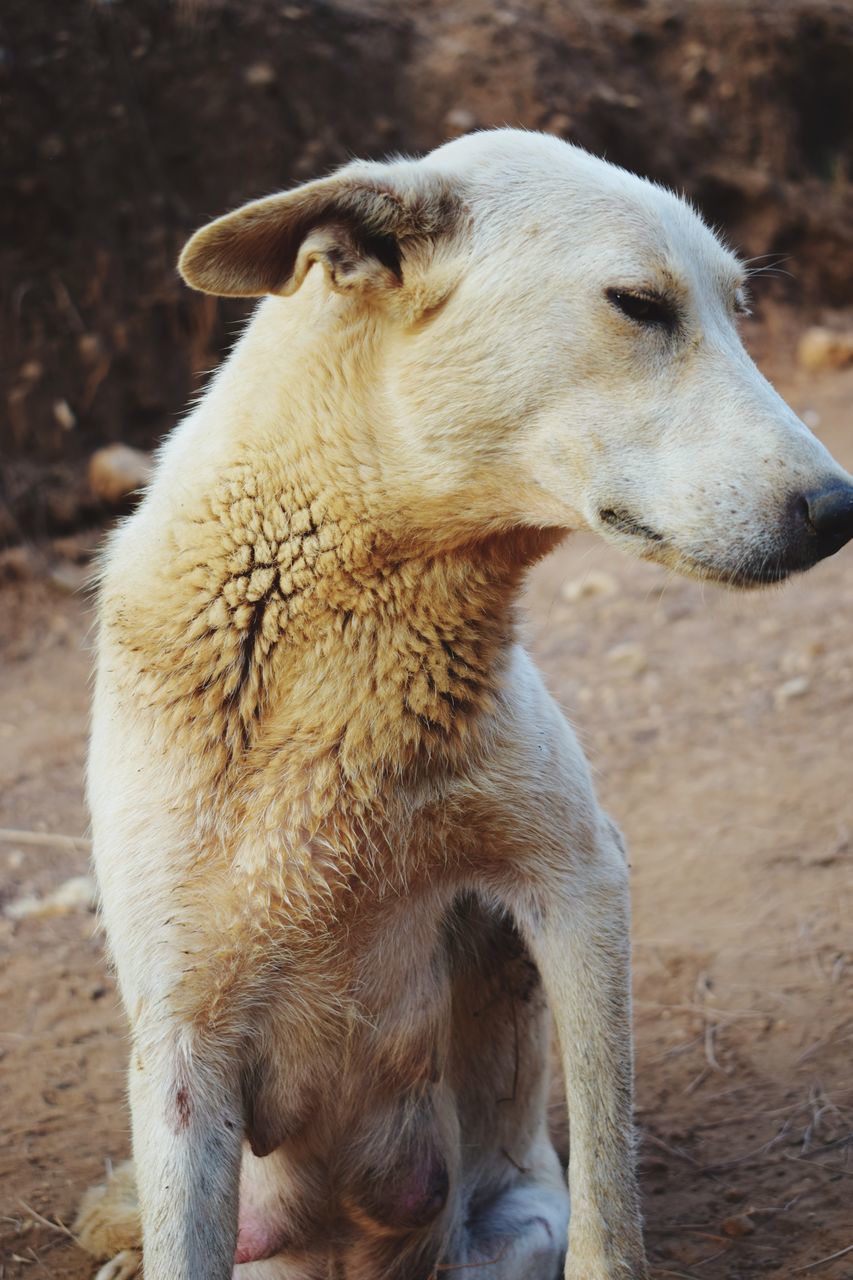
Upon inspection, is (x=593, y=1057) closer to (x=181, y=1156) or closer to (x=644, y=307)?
(x=181, y=1156)

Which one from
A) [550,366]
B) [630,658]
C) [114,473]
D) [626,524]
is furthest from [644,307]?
[114,473]

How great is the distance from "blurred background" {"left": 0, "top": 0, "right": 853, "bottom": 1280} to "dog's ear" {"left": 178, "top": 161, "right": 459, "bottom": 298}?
845 mm

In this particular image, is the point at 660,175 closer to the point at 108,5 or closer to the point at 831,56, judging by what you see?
the point at 831,56

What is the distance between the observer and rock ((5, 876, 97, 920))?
4.15 metres

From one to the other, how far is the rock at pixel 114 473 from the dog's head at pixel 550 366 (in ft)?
14.4

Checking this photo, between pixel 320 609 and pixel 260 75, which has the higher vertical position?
pixel 320 609

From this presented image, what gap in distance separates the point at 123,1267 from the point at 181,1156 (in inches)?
27.1

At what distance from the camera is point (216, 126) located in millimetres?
6855

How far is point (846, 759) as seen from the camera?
4590mm

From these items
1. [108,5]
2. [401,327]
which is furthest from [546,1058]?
[108,5]

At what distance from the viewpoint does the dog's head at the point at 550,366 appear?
2064mm

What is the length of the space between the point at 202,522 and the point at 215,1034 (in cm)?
82

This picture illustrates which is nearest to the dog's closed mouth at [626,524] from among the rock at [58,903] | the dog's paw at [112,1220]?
the dog's paw at [112,1220]

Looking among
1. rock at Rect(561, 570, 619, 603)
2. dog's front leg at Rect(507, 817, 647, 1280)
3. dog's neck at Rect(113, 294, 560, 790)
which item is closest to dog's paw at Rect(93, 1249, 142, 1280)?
dog's front leg at Rect(507, 817, 647, 1280)
